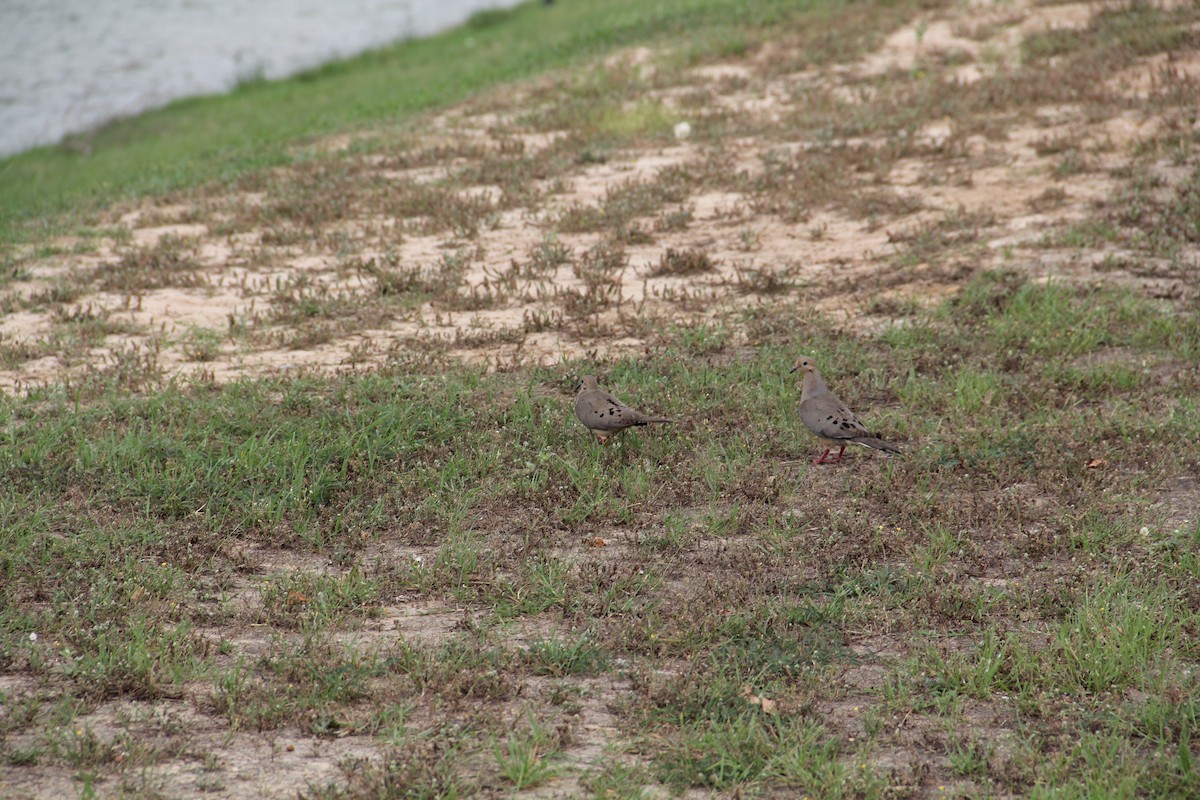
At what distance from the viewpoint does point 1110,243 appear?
10.7 metres

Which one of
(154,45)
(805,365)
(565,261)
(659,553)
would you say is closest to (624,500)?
(659,553)

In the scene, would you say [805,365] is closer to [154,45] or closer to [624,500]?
[624,500]

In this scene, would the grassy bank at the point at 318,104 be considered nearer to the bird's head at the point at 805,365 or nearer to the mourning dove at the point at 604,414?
the mourning dove at the point at 604,414

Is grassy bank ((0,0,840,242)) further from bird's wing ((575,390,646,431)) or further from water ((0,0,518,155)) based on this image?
bird's wing ((575,390,646,431))

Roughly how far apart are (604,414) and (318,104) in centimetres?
1605

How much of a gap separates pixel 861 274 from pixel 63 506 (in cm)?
670

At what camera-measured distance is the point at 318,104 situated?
70.4ft

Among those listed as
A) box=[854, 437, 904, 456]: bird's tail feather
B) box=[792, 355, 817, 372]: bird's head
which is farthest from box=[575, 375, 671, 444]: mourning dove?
box=[854, 437, 904, 456]: bird's tail feather

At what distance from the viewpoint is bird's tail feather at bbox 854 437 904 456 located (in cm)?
678

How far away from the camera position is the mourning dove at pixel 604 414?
7109 millimetres

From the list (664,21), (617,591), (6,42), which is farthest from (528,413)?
(6,42)

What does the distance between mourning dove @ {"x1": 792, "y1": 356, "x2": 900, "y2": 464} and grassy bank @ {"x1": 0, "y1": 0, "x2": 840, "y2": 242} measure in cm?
882

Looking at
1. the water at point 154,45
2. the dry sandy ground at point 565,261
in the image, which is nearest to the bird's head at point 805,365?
the dry sandy ground at point 565,261

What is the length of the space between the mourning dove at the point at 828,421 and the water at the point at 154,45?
19.9 meters
